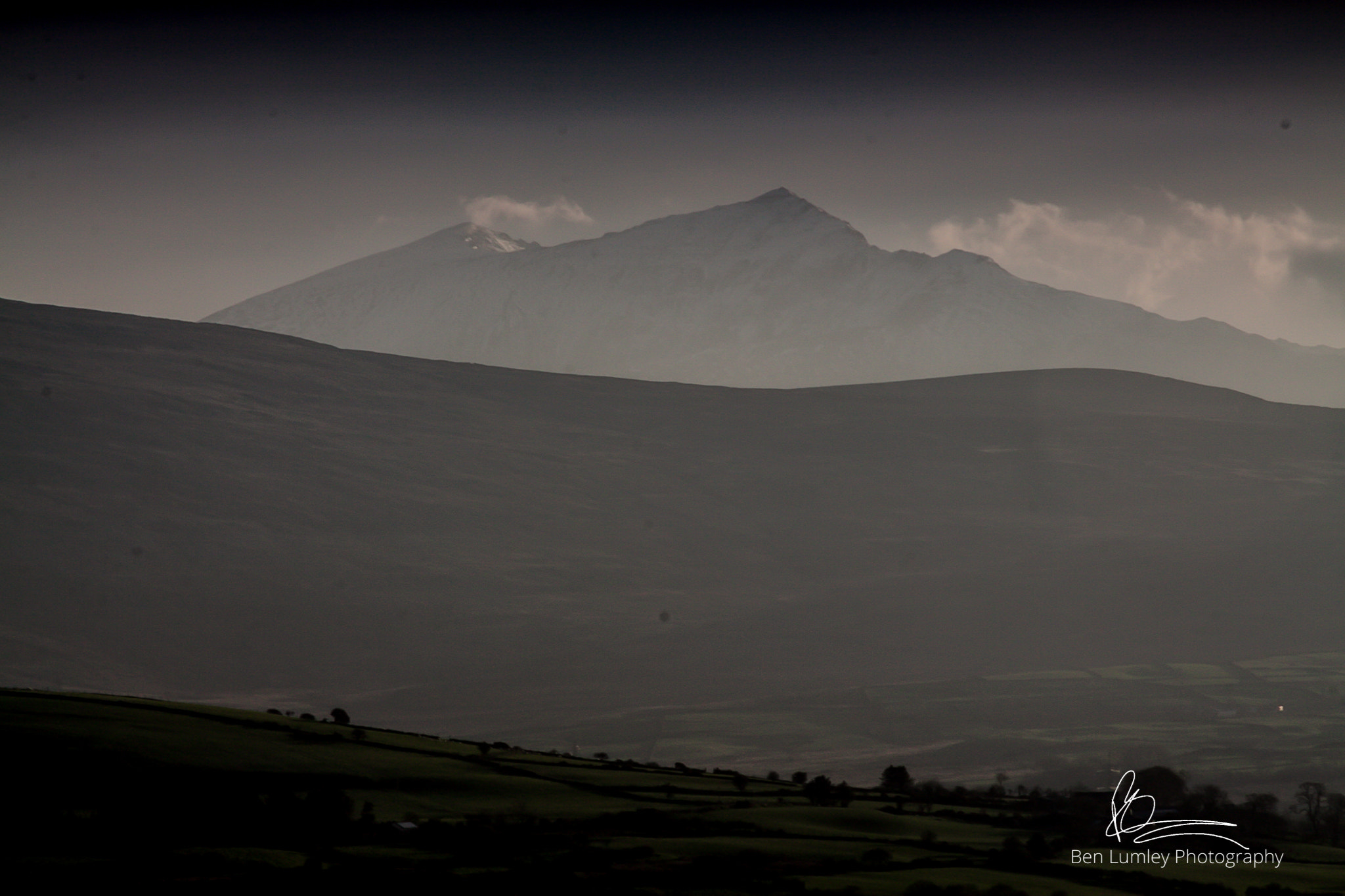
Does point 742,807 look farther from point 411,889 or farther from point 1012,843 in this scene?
point 411,889

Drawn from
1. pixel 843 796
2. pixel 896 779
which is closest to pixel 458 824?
pixel 843 796

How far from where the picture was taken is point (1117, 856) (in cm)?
5094

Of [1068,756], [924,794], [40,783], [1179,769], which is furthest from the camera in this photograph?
[1068,756]

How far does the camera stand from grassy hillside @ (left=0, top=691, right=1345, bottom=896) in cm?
4038

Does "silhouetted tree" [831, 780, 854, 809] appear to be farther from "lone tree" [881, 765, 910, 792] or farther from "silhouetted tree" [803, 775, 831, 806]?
"lone tree" [881, 765, 910, 792]

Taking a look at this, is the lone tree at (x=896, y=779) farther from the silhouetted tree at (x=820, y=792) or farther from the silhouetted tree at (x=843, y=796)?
the silhouetted tree at (x=820, y=792)

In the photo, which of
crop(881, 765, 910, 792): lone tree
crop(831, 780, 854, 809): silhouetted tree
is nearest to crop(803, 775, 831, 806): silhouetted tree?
crop(831, 780, 854, 809): silhouetted tree

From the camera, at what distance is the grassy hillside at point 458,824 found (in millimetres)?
40375

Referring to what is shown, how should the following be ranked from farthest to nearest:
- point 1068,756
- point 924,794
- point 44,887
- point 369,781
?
point 1068,756 < point 924,794 < point 369,781 < point 44,887

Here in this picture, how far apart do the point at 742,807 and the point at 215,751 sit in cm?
2235

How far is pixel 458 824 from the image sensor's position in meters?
48.2

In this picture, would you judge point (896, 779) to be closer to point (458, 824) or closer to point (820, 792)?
point (820, 792)

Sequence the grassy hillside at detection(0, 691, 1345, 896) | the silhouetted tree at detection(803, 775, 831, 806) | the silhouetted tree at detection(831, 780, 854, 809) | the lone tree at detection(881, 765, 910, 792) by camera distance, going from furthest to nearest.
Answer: the lone tree at detection(881, 765, 910, 792)
the silhouetted tree at detection(831, 780, 854, 809)
the silhouetted tree at detection(803, 775, 831, 806)
the grassy hillside at detection(0, 691, 1345, 896)

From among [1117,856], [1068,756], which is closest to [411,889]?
[1117,856]
